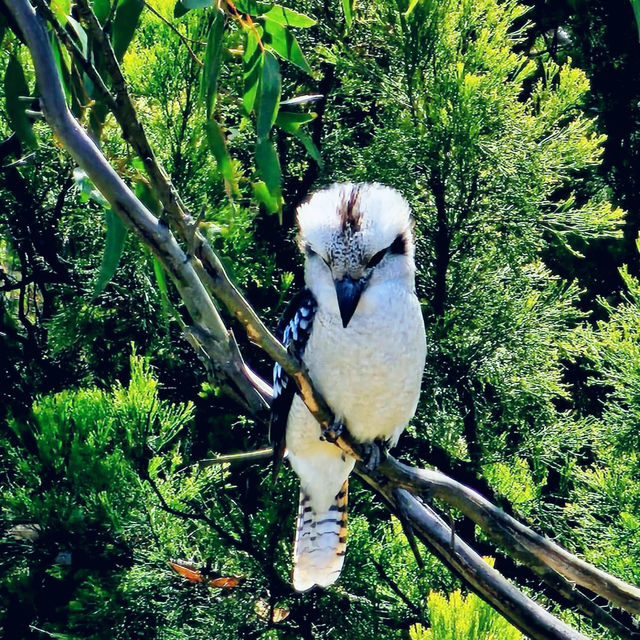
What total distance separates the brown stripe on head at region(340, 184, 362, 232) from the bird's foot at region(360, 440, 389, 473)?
35cm

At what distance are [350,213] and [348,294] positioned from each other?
139mm

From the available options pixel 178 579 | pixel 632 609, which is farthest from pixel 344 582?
pixel 632 609

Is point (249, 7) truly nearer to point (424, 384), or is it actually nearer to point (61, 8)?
point (61, 8)

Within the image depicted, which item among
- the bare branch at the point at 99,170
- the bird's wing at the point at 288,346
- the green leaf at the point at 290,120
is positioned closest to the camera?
the bare branch at the point at 99,170

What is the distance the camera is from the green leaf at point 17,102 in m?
1.23

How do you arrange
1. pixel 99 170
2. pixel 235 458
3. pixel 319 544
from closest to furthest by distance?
pixel 99 170 < pixel 235 458 < pixel 319 544

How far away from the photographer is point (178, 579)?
1953mm

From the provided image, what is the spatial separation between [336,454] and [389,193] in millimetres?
471

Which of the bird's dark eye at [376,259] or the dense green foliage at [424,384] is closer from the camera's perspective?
the bird's dark eye at [376,259]

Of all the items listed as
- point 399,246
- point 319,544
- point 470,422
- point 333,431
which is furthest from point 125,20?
point 470,422

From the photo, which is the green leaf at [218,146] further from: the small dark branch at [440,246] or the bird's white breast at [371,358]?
the small dark branch at [440,246]

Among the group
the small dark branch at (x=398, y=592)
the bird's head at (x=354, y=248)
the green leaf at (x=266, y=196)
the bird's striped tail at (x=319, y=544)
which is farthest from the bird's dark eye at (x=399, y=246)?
the small dark branch at (x=398, y=592)

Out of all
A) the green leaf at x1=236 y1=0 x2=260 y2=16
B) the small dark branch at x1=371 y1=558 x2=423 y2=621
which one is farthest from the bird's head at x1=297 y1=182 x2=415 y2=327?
the small dark branch at x1=371 y1=558 x2=423 y2=621

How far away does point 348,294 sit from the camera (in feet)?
4.62
